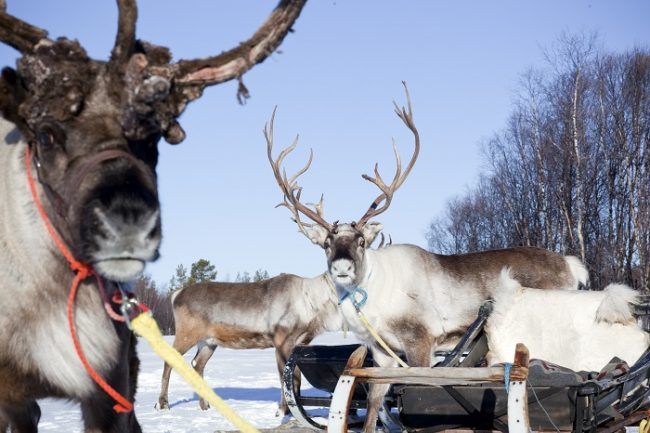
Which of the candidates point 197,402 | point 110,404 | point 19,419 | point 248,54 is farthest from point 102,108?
point 197,402

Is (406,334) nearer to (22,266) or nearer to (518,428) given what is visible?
(518,428)

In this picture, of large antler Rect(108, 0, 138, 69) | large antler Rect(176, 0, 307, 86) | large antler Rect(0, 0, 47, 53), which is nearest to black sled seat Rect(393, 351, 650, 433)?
large antler Rect(176, 0, 307, 86)

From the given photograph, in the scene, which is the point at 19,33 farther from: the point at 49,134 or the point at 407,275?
the point at 407,275

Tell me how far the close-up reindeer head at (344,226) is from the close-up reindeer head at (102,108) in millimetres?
4666

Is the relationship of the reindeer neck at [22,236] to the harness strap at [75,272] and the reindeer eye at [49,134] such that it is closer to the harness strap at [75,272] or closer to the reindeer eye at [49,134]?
the harness strap at [75,272]

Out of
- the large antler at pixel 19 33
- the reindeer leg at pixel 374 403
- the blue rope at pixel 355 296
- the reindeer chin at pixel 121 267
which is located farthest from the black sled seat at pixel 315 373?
the large antler at pixel 19 33

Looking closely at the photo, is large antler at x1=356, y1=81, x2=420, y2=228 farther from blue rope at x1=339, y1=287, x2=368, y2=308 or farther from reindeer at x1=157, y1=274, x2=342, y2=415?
reindeer at x1=157, y1=274, x2=342, y2=415

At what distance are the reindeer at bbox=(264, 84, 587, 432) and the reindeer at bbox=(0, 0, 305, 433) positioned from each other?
4589mm

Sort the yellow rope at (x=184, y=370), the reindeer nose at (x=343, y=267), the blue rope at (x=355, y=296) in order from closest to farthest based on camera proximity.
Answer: the yellow rope at (x=184, y=370), the reindeer nose at (x=343, y=267), the blue rope at (x=355, y=296)

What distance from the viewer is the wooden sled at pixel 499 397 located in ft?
11.6

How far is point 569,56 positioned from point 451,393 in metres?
19.4

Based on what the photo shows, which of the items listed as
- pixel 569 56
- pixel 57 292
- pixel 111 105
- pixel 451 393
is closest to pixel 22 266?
pixel 57 292

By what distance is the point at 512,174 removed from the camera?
25828 mm

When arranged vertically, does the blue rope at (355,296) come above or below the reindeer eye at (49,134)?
below
